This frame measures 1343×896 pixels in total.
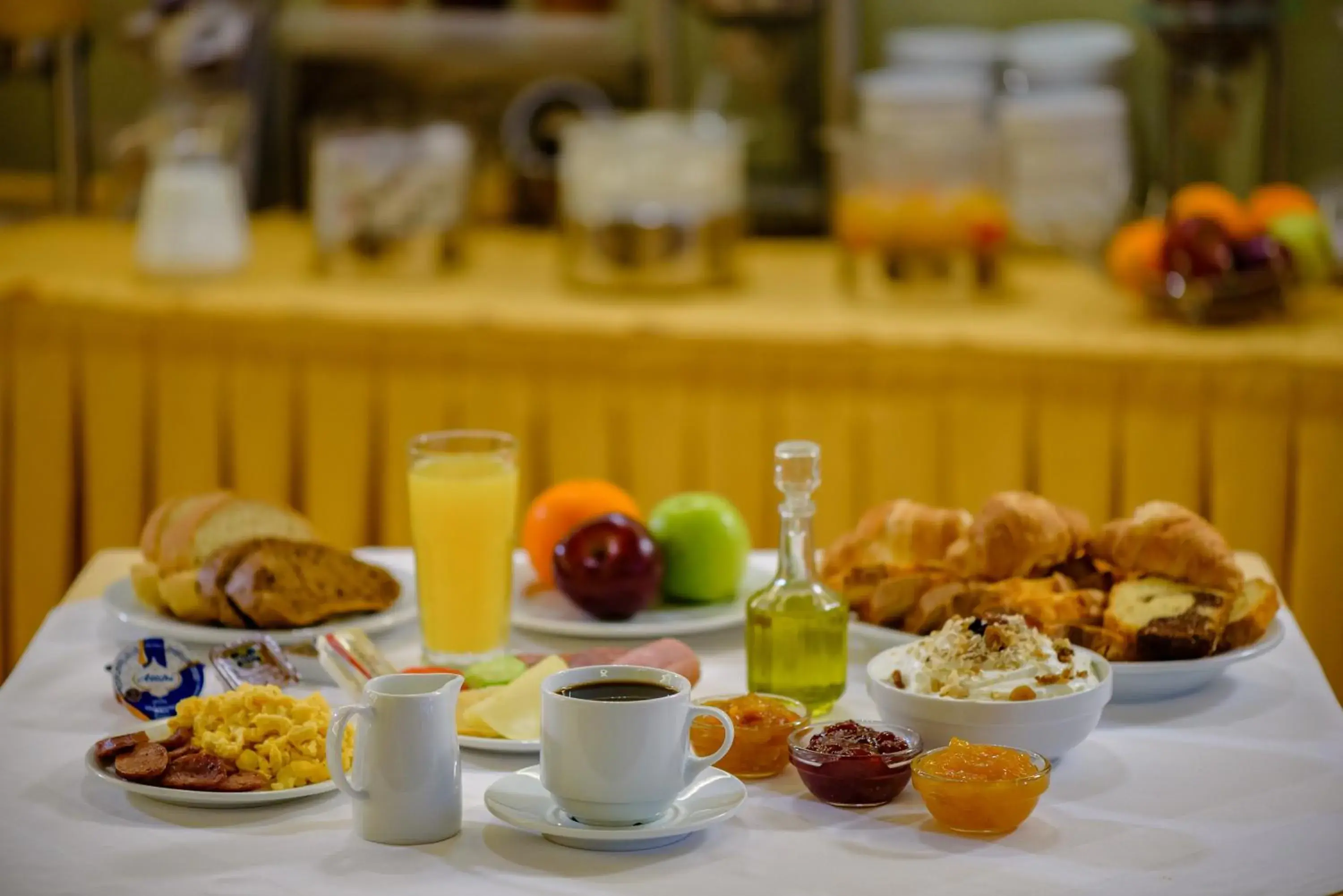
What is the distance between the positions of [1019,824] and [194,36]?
8.12ft

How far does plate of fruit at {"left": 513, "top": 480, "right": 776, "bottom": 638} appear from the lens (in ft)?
4.32

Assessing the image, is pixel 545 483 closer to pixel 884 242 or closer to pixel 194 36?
pixel 884 242

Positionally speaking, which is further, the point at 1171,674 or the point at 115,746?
the point at 1171,674

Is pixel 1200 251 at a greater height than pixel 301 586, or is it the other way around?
pixel 1200 251

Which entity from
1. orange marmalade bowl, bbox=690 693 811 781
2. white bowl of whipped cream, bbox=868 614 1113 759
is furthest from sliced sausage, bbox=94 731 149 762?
white bowl of whipped cream, bbox=868 614 1113 759

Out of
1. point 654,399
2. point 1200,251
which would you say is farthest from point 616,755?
point 1200,251

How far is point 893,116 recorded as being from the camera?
2.65 metres

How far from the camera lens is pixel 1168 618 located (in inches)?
46.4

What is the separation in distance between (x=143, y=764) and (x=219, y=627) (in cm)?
32

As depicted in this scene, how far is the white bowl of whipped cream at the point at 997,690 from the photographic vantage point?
100cm

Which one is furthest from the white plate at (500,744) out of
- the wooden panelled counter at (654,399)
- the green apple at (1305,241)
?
the green apple at (1305,241)

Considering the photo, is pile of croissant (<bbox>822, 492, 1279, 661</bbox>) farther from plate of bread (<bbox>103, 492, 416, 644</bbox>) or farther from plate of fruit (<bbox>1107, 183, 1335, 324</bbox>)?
plate of fruit (<bbox>1107, 183, 1335, 324</bbox>)

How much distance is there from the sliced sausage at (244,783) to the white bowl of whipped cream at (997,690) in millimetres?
358

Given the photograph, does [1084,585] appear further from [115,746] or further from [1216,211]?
[1216,211]
